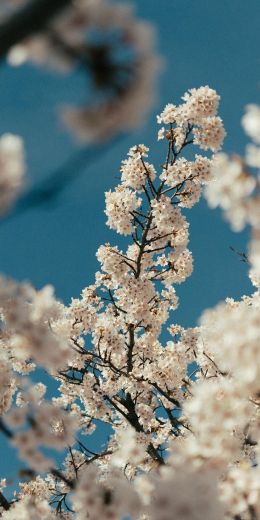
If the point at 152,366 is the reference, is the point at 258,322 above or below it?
below

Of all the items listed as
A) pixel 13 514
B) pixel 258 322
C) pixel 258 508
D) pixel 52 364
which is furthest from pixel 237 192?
pixel 13 514

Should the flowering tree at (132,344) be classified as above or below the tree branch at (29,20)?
above

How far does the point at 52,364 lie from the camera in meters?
4.66

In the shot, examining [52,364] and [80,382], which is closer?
[52,364]

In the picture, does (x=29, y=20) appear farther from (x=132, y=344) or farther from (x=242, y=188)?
(x=132, y=344)

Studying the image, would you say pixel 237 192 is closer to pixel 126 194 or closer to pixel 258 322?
pixel 258 322

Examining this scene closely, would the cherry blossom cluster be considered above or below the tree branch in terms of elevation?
above

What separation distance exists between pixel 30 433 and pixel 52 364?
28.1 inches

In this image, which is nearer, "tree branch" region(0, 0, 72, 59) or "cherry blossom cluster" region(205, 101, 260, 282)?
"tree branch" region(0, 0, 72, 59)

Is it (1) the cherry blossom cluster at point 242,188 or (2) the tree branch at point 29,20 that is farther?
(1) the cherry blossom cluster at point 242,188

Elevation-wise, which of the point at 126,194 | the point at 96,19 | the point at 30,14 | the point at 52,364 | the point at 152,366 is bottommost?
the point at 30,14

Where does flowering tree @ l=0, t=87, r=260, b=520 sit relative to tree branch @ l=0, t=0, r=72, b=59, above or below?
above

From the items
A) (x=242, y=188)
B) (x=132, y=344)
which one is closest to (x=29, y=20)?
(x=242, y=188)

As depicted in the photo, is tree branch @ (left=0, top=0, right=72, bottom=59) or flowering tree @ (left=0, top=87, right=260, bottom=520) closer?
tree branch @ (left=0, top=0, right=72, bottom=59)
